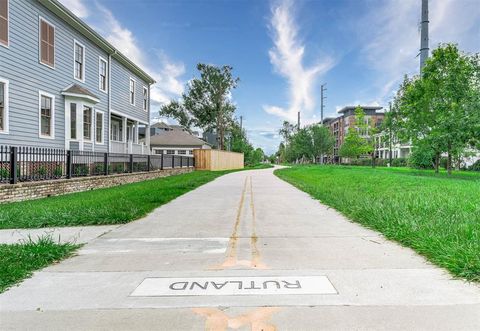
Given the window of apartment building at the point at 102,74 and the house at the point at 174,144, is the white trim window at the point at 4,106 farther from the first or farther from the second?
the house at the point at 174,144

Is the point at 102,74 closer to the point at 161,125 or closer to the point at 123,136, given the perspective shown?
the point at 123,136

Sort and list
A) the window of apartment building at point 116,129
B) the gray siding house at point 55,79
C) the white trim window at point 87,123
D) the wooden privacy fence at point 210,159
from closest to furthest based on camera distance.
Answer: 1. the gray siding house at point 55,79
2. the white trim window at point 87,123
3. the window of apartment building at point 116,129
4. the wooden privacy fence at point 210,159

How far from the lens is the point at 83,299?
2.98m

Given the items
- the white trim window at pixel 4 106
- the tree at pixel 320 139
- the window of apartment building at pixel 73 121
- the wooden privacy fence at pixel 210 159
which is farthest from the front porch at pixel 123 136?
the tree at pixel 320 139

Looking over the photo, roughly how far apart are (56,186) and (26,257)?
24.7 ft

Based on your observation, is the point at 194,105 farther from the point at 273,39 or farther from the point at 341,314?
the point at 341,314

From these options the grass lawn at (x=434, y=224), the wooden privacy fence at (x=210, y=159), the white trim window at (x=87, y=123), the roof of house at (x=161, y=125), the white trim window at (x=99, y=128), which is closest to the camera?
the grass lawn at (x=434, y=224)

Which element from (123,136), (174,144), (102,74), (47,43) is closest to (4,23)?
(47,43)

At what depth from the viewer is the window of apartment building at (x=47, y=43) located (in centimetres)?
1341

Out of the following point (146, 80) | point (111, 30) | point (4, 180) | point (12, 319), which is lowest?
point (12, 319)

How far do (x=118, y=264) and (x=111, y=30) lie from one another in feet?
63.0

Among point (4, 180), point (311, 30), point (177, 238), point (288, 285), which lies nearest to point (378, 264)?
point (288, 285)

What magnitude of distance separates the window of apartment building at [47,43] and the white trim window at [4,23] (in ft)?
5.83

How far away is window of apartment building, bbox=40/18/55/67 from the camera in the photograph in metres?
13.4
